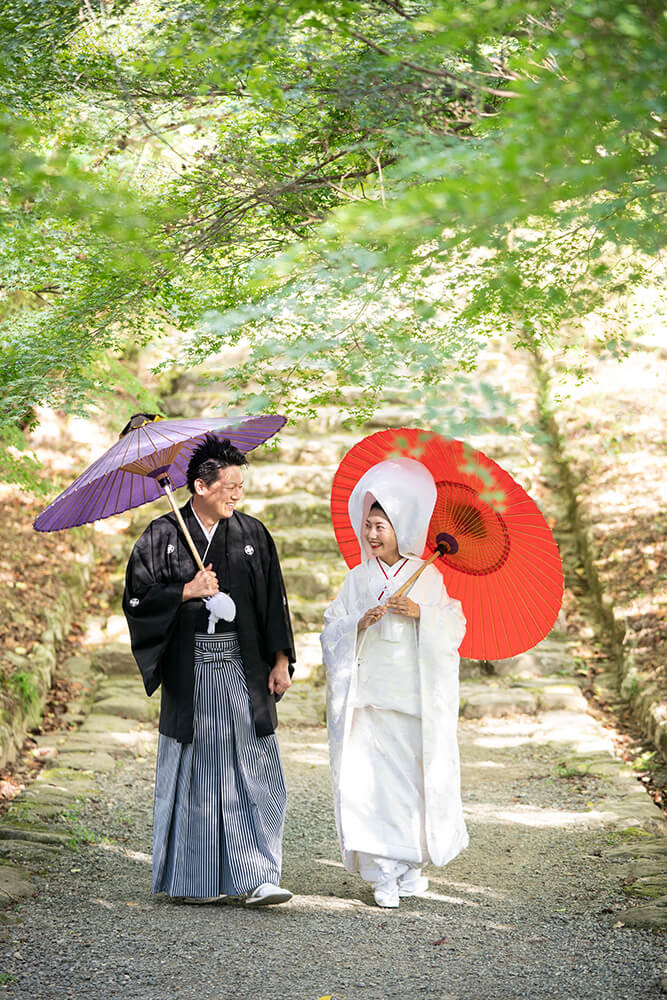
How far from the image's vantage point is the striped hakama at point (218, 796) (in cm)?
401

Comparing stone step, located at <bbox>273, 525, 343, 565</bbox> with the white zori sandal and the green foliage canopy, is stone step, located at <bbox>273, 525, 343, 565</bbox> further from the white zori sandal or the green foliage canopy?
the white zori sandal

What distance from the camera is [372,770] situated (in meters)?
4.12

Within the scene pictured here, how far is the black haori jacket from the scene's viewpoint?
4.10 meters

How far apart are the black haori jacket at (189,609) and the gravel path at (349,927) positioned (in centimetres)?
78

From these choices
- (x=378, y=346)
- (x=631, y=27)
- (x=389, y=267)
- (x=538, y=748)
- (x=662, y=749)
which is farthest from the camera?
(x=538, y=748)

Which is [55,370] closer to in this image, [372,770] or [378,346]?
[378,346]

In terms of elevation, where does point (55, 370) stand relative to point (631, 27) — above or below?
below

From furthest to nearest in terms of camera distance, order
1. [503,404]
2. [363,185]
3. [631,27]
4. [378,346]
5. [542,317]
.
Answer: [363,185]
[542,317]
[378,346]
[503,404]
[631,27]

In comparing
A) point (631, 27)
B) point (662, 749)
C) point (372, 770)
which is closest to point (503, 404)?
point (631, 27)

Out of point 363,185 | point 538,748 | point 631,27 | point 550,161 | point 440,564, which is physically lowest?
point 538,748

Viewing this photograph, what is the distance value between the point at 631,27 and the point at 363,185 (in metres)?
2.04

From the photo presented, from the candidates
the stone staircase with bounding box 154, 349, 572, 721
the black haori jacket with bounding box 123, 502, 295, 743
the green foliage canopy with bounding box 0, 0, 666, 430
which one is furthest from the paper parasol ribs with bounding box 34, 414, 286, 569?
the stone staircase with bounding box 154, 349, 572, 721

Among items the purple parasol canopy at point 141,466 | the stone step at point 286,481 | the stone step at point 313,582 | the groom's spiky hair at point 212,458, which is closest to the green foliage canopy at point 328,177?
the purple parasol canopy at point 141,466

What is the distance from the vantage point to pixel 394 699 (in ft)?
13.5
